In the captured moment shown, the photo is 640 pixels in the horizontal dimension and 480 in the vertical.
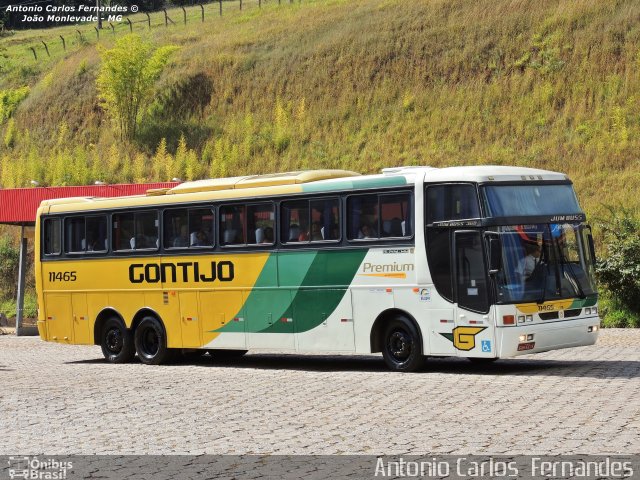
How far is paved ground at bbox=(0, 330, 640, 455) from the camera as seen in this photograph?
11.7 metres

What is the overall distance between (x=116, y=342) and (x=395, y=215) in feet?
26.5

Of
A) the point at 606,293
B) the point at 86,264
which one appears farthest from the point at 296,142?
the point at 86,264

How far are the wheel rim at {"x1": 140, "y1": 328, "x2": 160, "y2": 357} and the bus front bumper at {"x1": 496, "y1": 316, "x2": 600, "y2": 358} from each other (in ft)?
28.8

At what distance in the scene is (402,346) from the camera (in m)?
19.8

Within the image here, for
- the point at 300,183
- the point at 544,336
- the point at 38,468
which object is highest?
the point at 300,183

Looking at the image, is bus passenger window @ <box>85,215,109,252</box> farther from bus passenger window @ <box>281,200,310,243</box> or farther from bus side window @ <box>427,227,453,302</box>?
bus side window @ <box>427,227,453,302</box>

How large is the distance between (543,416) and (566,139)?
4074 cm

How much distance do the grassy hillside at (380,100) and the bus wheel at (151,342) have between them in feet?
77.3

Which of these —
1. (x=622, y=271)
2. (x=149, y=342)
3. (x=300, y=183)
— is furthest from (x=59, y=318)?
(x=622, y=271)

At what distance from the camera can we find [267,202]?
71.8ft

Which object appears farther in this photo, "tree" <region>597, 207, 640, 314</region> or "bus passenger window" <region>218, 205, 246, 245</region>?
"tree" <region>597, 207, 640, 314</region>

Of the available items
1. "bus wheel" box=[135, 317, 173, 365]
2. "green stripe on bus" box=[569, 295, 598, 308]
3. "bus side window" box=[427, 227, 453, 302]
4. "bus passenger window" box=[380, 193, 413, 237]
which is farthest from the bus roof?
"bus wheel" box=[135, 317, 173, 365]

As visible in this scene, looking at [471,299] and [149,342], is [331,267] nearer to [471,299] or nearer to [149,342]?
[471,299]

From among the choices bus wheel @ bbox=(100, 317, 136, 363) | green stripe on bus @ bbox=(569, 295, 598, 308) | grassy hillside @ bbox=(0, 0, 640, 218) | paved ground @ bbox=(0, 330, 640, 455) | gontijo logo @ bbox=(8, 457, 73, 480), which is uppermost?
grassy hillside @ bbox=(0, 0, 640, 218)
